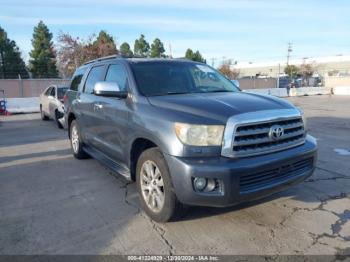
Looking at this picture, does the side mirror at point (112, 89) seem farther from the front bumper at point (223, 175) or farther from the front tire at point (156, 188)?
the front bumper at point (223, 175)

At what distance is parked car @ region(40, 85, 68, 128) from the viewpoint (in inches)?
479

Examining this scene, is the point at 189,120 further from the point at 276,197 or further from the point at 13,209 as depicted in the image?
the point at 13,209

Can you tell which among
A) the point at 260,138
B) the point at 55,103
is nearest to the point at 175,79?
the point at 260,138

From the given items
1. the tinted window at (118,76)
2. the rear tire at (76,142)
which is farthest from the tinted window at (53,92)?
the tinted window at (118,76)

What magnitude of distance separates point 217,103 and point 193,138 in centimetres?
64

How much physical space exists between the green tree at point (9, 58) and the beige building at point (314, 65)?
54184mm

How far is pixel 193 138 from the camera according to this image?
369cm

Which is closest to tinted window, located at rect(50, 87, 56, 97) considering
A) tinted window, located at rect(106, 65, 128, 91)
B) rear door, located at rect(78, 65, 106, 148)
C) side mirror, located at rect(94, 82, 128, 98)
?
rear door, located at rect(78, 65, 106, 148)

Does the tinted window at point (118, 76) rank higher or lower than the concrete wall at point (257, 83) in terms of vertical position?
higher

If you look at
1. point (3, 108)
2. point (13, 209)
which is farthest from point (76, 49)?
point (13, 209)

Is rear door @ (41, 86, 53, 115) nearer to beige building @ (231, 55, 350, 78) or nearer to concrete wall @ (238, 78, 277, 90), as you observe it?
concrete wall @ (238, 78, 277, 90)

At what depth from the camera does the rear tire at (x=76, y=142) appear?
7.12 m

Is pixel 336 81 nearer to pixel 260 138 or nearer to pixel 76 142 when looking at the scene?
pixel 76 142

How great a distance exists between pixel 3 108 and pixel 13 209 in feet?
50.1
